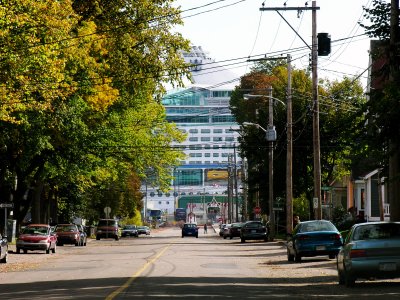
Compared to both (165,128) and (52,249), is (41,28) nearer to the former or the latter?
(52,249)

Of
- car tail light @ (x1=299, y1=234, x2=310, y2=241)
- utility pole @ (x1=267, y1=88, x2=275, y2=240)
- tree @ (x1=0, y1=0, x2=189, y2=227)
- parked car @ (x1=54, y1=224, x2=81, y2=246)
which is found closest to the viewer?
tree @ (x1=0, y1=0, x2=189, y2=227)

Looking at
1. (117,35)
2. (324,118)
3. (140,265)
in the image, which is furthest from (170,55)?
(324,118)

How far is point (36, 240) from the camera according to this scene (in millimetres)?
47656

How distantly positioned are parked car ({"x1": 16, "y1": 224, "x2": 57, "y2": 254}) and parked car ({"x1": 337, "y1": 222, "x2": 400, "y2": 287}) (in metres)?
28.6

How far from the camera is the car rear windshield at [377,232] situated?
837 inches

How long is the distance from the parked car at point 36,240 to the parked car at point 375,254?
28602 mm

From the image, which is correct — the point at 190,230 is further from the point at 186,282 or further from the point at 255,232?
the point at 186,282

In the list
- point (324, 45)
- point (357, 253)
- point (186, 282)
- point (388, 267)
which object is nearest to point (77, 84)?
point (324, 45)

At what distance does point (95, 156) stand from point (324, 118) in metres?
21.8

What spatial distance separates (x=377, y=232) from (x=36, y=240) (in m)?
29.1

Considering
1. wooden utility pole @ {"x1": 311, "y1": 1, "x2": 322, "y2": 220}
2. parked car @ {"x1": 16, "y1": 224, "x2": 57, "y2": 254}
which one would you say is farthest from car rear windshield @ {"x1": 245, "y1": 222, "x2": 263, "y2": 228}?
wooden utility pole @ {"x1": 311, "y1": 1, "x2": 322, "y2": 220}

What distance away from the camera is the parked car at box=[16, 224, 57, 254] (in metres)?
47.6

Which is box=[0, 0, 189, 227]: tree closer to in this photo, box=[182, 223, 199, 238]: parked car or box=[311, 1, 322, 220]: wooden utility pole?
box=[311, 1, 322, 220]: wooden utility pole

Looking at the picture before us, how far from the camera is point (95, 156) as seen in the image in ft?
183
